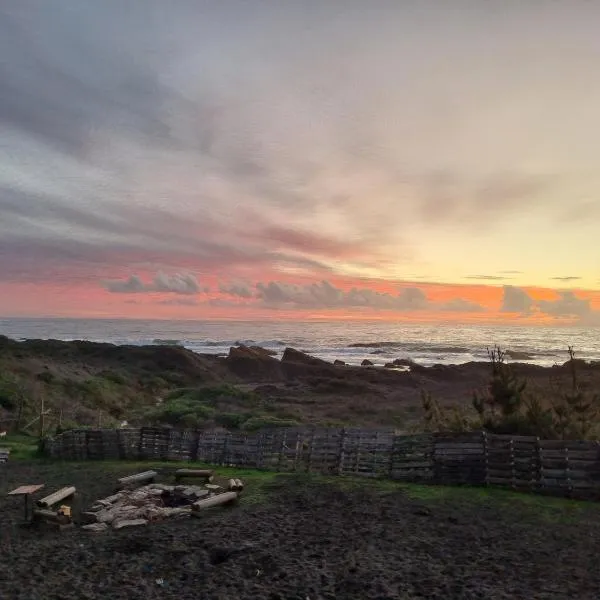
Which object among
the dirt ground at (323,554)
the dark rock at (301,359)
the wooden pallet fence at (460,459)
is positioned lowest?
the dark rock at (301,359)

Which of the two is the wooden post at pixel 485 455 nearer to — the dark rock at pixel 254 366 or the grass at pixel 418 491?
the grass at pixel 418 491

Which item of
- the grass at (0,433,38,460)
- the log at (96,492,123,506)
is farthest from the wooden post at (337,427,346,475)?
the grass at (0,433,38,460)

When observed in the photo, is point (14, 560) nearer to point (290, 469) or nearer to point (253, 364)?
point (290, 469)

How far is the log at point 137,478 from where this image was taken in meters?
17.9

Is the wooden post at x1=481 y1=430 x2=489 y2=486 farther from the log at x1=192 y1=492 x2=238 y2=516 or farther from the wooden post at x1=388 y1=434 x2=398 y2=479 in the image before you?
the log at x1=192 y1=492 x2=238 y2=516

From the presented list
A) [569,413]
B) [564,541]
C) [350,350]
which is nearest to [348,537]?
[564,541]

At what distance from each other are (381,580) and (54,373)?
42642 millimetres

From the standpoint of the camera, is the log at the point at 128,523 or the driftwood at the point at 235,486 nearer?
the log at the point at 128,523

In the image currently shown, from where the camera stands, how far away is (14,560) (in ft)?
37.2

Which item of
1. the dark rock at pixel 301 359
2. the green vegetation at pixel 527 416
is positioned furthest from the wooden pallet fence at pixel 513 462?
→ the dark rock at pixel 301 359

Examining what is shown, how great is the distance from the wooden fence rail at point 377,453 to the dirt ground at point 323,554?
141 cm

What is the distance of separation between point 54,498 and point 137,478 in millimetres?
3093

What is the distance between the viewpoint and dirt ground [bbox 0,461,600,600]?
9.72m

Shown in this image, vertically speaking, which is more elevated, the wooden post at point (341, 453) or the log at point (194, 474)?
the wooden post at point (341, 453)
